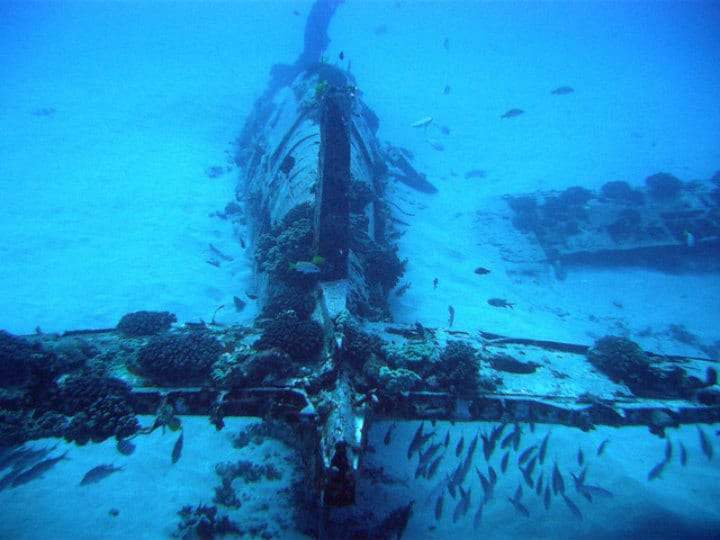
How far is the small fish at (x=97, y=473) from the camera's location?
18.5 feet

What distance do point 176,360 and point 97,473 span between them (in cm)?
209

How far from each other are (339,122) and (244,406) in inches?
204

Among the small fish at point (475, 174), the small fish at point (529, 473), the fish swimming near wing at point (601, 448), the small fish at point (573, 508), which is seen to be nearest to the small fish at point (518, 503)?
the small fish at point (529, 473)

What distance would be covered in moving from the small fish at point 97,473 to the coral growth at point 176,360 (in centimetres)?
155

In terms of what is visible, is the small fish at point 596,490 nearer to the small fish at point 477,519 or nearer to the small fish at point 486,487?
the small fish at point 486,487

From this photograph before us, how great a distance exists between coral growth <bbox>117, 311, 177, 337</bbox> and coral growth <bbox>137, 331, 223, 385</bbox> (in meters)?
1.32

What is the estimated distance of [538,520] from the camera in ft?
18.3

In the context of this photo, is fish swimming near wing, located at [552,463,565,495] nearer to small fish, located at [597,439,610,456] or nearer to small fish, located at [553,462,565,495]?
small fish, located at [553,462,565,495]

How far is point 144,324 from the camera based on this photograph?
7.50m

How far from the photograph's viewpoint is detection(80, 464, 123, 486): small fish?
5.64 metres

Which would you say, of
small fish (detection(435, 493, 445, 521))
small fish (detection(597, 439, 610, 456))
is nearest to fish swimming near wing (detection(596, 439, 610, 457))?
small fish (detection(597, 439, 610, 456))

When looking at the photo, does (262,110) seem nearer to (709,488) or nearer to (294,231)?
(294,231)

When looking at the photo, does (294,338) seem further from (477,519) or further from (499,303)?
(499,303)

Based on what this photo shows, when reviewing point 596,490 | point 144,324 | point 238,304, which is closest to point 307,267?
point 144,324
